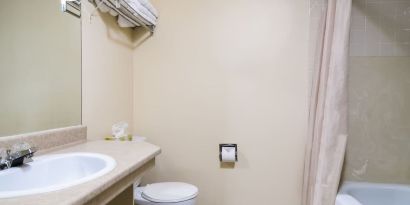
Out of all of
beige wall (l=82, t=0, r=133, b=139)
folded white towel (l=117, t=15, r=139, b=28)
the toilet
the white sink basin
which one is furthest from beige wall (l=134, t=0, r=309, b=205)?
the white sink basin

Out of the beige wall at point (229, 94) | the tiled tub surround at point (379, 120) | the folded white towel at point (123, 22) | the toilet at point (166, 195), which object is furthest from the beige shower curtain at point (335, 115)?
the folded white towel at point (123, 22)

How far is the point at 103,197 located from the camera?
95cm

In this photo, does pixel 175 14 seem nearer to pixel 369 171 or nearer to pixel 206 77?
pixel 206 77

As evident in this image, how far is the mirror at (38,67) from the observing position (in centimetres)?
122

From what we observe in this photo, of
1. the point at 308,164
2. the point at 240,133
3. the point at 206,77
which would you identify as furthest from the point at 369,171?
the point at 206,77

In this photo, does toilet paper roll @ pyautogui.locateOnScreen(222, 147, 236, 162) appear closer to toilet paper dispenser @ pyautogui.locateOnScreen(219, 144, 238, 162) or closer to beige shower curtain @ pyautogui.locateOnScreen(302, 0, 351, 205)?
toilet paper dispenser @ pyautogui.locateOnScreen(219, 144, 238, 162)

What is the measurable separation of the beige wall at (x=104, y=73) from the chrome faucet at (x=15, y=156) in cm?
62

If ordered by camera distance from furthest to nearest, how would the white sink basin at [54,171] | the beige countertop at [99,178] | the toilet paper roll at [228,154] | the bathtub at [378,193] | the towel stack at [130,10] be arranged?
the toilet paper roll at [228,154] → the bathtub at [378,193] → the towel stack at [130,10] → the white sink basin at [54,171] → the beige countertop at [99,178]

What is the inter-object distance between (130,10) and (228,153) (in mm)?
1278

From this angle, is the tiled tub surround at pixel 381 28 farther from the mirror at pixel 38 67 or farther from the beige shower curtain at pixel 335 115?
the mirror at pixel 38 67

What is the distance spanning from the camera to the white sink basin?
1.01 m

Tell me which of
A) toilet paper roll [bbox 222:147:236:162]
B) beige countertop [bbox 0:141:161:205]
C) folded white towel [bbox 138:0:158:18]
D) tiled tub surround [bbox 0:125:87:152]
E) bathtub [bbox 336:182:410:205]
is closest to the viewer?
beige countertop [bbox 0:141:161:205]

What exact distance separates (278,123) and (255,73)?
17.5 inches

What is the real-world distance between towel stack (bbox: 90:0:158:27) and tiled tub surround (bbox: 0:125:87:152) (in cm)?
77
